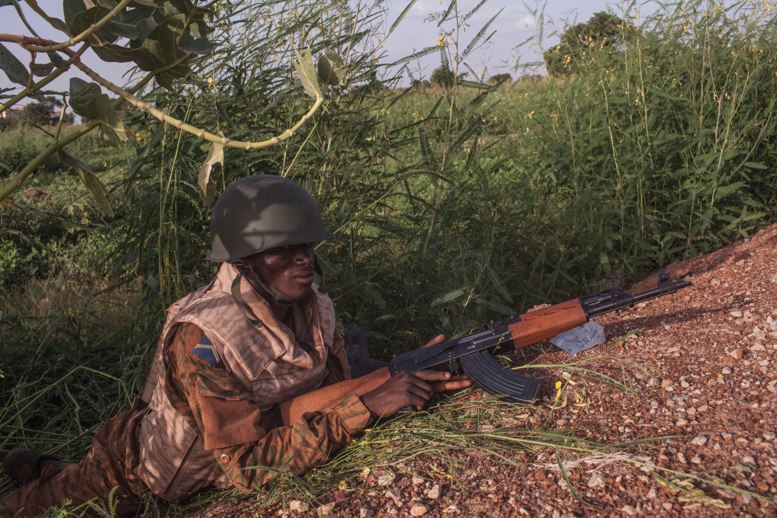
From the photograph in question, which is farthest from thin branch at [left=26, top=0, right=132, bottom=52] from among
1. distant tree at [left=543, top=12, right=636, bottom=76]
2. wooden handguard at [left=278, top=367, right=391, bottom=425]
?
distant tree at [left=543, top=12, right=636, bottom=76]

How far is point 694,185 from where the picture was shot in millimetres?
4672

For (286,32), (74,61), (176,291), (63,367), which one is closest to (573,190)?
(286,32)

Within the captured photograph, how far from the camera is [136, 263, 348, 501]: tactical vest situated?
7.74 feet

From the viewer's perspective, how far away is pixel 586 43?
568cm

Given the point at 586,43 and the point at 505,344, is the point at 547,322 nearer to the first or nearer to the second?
the point at 505,344

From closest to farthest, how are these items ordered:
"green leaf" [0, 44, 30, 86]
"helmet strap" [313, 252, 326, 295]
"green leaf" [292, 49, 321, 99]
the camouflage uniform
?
"green leaf" [292, 49, 321, 99] → "green leaf" [0, 44, 30, 86] → the camouflage uniform → "helmet strap" [313, 252, 326, 295]

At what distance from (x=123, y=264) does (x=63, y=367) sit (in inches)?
21.6

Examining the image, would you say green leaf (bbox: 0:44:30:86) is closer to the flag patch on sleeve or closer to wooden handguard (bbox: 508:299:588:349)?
the flag patch on sleeve

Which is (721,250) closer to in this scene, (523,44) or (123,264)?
(523,44)

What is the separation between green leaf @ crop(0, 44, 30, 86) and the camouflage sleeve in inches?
41.0

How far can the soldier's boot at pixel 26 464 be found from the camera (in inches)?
111

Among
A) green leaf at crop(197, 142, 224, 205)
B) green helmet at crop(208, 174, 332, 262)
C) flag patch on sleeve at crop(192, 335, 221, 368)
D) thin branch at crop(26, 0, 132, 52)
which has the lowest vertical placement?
flag patch on sleeve at crop(192, 335, 221, 368)

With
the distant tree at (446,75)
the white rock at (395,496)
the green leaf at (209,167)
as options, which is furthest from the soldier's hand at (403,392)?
the distant tree at (446,75)

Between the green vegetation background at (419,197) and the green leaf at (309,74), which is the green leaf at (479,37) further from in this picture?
the green leaf at (309,74)
